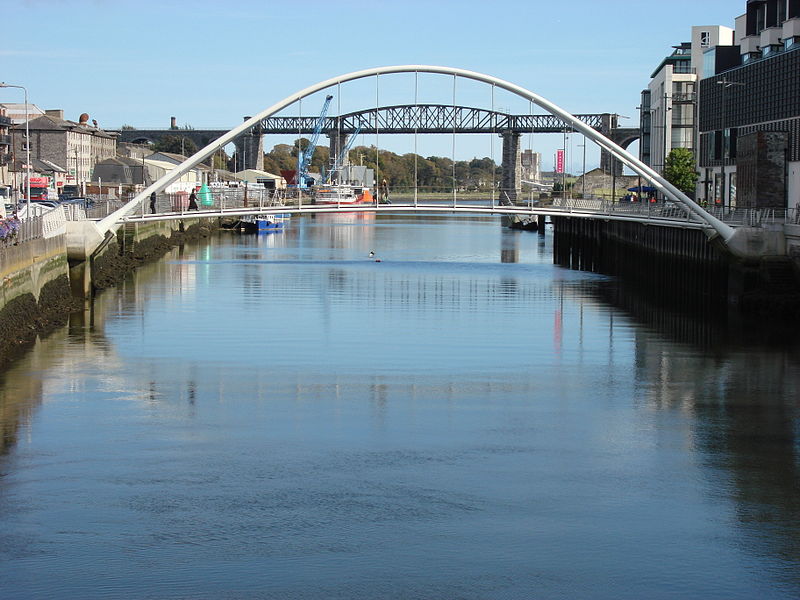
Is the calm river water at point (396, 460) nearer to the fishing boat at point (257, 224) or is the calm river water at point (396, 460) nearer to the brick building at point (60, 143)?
the fishing boat at point (257, 224)

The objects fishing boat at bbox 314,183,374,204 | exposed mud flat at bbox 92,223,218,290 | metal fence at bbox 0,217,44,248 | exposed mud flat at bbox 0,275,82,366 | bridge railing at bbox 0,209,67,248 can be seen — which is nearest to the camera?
exposed mud flat at bbox 0,275,82,366

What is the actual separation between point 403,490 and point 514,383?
11.4 m

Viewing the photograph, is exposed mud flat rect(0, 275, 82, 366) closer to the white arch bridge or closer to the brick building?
the white arch bridge

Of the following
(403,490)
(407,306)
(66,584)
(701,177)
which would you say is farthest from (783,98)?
(66,584)

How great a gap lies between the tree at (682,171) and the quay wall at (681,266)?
8524mm

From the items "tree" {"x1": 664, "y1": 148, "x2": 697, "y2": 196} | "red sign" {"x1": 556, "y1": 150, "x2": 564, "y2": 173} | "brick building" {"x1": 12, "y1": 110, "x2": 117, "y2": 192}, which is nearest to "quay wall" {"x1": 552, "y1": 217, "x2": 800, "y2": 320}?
"tree" {"x1": 664, "y1": 148, "x2": 697, "y2": 196}

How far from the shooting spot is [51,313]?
1731 inches

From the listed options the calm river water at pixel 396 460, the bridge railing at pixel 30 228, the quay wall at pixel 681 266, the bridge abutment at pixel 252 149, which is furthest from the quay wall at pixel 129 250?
the bridge abutment at pixel 252 149

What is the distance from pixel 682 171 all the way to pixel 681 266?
1359 inches

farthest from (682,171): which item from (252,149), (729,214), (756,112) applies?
(252,149)

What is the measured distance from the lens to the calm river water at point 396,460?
726 inches

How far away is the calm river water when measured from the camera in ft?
60.5

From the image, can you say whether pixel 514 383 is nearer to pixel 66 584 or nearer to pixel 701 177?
pixel 66 584

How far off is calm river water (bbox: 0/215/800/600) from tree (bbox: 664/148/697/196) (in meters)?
50.0
